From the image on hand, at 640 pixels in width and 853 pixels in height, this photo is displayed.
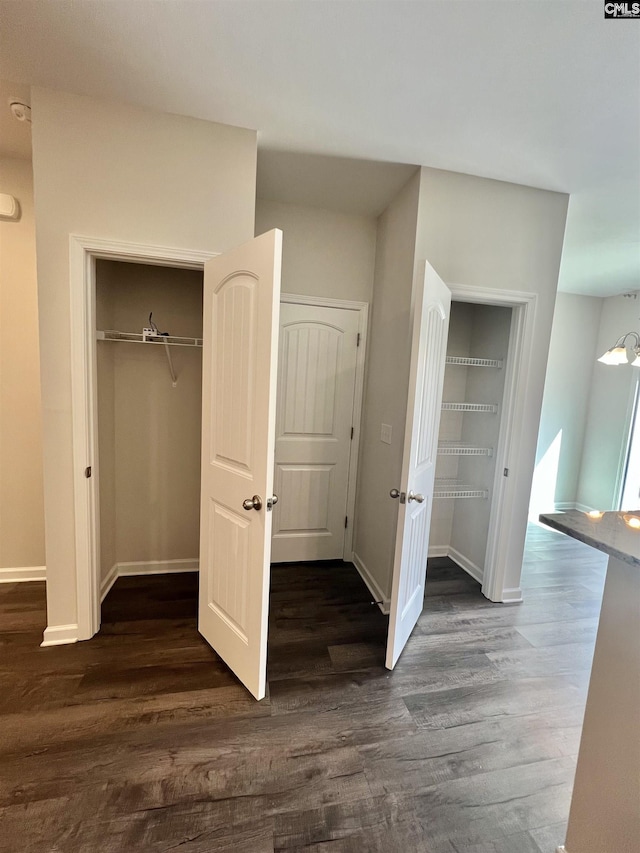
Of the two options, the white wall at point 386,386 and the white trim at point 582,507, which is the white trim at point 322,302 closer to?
the white wall at point 386,386

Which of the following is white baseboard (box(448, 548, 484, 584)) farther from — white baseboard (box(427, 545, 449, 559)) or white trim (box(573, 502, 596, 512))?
white trim (box(573, 502, 596, 512))

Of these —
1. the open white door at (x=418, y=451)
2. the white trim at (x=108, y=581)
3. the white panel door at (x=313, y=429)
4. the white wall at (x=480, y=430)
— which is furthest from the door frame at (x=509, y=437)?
the white trim at (x=108, y=581)

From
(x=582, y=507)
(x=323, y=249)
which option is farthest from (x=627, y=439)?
(x=323, y=249)

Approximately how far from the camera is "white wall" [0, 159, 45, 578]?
2338mm

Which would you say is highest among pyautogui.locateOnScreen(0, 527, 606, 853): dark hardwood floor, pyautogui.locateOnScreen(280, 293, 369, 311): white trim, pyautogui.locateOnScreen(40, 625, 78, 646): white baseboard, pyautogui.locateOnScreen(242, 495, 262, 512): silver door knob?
pyautogui.locateOnScreen(280, 293, 369, 311): white trim

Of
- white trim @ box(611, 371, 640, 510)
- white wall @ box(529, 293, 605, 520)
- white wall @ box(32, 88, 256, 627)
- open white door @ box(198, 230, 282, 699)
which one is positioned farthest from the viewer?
white wall @ box(529, 293, 605, 520)

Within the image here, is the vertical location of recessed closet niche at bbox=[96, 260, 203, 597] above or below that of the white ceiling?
below

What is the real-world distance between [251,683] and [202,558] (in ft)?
2.17

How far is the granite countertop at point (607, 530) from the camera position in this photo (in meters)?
0.91

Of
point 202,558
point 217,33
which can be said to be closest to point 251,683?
point 202,558

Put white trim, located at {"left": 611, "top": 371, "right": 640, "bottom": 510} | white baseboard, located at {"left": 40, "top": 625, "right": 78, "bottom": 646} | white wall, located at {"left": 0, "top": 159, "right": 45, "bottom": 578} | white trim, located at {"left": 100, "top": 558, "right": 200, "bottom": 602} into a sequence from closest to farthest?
white baseboard, located at {"left": 40, "top": 625, "right": 78, "bottom": 646} < white wall, located at {"left": 0, "top": 159, "right": 45, "bottom": 578} < white trim, located at {"left": 100, "top": 558, "right": 200, "bottom": 602} < white trim, located at {"left": 611, "top": 371, "right": 640, "bottom": 510}

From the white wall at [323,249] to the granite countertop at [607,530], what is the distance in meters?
2.27

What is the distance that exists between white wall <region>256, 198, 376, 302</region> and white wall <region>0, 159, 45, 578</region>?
59.2 inches

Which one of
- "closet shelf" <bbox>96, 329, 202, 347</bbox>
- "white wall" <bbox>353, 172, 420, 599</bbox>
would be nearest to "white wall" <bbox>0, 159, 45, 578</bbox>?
"closet shelf" <bbox>96, 329, 202, 347</bbox>
